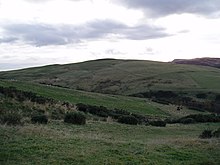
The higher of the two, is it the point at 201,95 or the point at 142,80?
the point at 142,80

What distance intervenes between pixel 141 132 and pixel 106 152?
1215 cm

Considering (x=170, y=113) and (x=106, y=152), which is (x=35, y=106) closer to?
(x=106, y=152)

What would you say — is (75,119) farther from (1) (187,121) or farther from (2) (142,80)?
(2) (142,80)

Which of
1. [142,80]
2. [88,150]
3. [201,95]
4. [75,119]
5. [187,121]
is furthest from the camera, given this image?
[142,80]

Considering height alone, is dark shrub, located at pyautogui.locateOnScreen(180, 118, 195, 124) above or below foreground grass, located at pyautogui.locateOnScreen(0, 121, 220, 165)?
below

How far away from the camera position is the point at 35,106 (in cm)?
3503

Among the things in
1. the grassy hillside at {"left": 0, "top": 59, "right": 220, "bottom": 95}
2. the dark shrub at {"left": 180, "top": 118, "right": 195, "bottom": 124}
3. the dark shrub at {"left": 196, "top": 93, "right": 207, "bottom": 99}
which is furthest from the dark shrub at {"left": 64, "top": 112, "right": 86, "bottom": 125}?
the grassy hillside at {"left": 0, "top": 59, "right": 220, "bottom": 95}

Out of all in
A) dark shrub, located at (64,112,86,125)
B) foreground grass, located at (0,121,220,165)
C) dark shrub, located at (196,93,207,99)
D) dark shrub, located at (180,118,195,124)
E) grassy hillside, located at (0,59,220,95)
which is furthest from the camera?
grassy hillside, located at (0,59,220,95)

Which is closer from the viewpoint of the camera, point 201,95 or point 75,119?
point 75,119

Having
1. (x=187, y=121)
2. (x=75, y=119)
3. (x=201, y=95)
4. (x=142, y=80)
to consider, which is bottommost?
(x=201, y=95)

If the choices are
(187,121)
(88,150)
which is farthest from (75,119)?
(187,121)

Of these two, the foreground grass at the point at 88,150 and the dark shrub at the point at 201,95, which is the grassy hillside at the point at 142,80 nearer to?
the dark shrub at the point at 201,95

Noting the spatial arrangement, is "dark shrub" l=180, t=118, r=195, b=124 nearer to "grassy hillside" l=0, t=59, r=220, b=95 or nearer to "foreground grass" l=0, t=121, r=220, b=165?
"foreground grass" l=0, t=121, r=220, b=165

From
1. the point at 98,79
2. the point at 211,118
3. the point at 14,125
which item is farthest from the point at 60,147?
the point at 98,79
